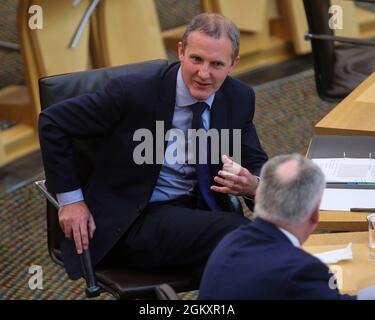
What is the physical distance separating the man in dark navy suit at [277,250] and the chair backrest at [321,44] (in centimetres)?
218

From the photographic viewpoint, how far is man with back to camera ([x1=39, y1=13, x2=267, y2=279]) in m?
2.71

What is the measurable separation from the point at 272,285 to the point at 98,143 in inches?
45.6

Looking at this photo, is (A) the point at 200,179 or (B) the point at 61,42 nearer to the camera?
(A) the point at 200,179

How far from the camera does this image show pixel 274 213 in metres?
1.90

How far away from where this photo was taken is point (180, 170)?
9.39 feet

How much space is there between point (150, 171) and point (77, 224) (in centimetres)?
28

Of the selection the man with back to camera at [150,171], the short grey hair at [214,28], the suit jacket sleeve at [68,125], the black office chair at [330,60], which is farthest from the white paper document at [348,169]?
the black office chair at [330,60]

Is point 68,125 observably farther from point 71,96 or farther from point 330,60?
point 330,60

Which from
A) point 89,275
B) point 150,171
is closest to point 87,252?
point 89,275

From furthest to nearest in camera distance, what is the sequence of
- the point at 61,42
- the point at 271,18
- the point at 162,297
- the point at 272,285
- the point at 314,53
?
the point at 271,18 < the point at 61,42 < the point at 314,53 < the point at 162,297 < the point at 272,285

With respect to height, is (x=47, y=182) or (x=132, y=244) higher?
(x=47, y=182)

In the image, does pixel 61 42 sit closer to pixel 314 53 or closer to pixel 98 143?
pixel 314 53

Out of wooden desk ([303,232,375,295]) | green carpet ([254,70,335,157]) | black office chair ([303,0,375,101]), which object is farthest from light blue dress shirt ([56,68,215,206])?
green carpet ([254,70,335,157])

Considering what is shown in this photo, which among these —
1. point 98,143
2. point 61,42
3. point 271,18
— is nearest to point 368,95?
point 98,143
